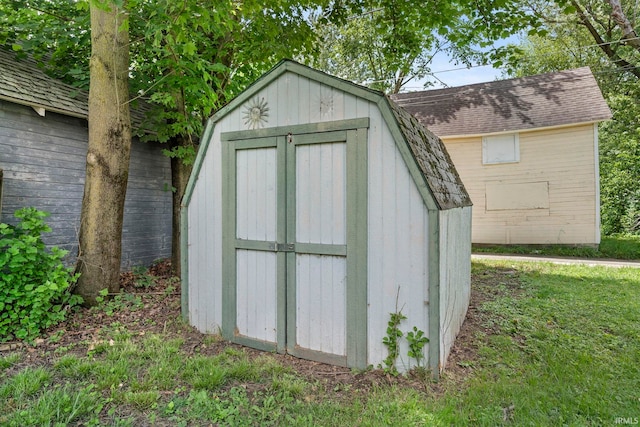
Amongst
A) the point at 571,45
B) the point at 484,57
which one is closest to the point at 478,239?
the point at 484,57

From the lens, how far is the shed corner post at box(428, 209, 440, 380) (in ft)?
9.28

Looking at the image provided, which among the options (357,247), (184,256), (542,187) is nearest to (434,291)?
(357,247)

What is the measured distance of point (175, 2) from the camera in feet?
13.3

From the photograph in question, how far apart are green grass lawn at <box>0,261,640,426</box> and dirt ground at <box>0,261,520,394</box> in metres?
0.03

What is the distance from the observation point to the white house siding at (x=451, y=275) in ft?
9.75

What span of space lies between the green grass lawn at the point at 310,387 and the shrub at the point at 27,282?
1.83ft

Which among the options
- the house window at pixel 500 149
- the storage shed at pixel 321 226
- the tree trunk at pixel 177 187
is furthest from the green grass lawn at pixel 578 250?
the tree trunk at pixel 177 187

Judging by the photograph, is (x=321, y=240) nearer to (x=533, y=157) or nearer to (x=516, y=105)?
(x=533, y=157)

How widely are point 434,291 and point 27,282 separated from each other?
169 inches

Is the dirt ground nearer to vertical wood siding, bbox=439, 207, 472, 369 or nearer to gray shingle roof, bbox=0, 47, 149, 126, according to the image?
vertical wood siding, bbox=439, 207, 472, 369

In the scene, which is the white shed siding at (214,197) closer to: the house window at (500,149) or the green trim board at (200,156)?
the green trim board at (200,156)

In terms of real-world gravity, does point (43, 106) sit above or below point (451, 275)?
above

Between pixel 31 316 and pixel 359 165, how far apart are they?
3.86 metres

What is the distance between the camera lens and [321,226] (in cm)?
332
